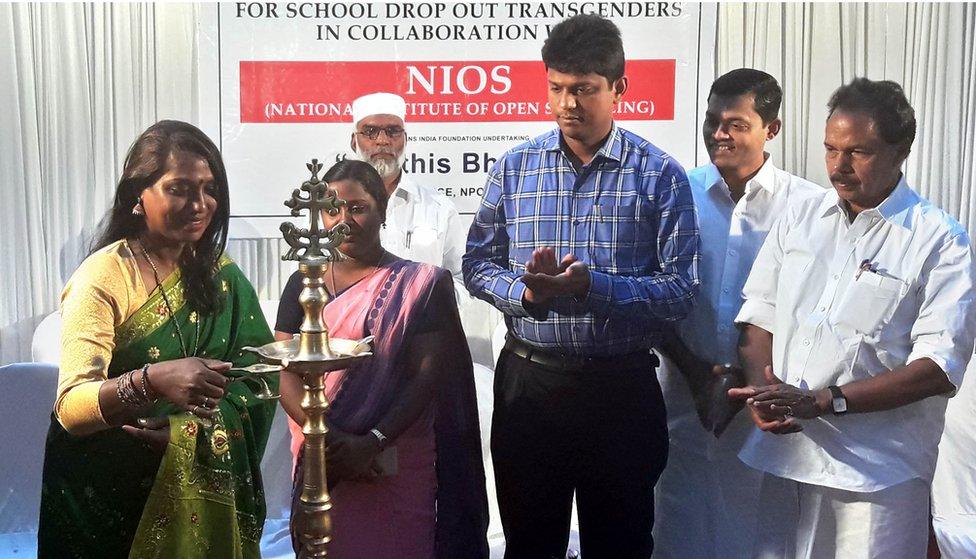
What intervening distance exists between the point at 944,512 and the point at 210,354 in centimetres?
200

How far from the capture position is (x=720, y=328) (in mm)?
2510

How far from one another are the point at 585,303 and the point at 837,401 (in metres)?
0.69

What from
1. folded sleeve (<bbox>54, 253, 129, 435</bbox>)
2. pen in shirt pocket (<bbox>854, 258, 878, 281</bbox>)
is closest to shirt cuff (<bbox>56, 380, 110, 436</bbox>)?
folded sleeve (<bbox>54, 253, 129, 435</bbox>)

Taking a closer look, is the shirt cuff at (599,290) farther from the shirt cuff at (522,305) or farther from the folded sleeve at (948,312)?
the folded sleeve at (948,312)

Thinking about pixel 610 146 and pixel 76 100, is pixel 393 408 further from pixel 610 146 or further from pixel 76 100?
pixel 76 100

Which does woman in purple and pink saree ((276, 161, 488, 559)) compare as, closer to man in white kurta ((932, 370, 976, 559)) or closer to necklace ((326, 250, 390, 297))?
necklace ((326, 250, 390, 297))

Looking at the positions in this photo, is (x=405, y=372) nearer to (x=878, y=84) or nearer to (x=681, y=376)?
(x=681, y=376)

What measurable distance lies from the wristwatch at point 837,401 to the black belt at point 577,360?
46cm

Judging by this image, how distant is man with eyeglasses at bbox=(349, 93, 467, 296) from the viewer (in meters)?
2.41

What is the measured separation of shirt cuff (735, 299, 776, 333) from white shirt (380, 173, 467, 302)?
76 centimetres

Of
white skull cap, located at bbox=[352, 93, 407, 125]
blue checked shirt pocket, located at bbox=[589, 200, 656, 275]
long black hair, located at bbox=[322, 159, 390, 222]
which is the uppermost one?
white skull cap, located at bbox=[352, 93, 407, 125]

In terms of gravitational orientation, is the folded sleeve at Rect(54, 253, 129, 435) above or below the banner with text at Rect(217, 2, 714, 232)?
below

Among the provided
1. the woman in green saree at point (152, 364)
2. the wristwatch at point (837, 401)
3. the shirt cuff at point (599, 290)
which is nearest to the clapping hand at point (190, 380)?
the woman in green saree at point (152, 364)

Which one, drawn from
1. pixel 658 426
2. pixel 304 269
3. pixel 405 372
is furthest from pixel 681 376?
pixel 304 269
